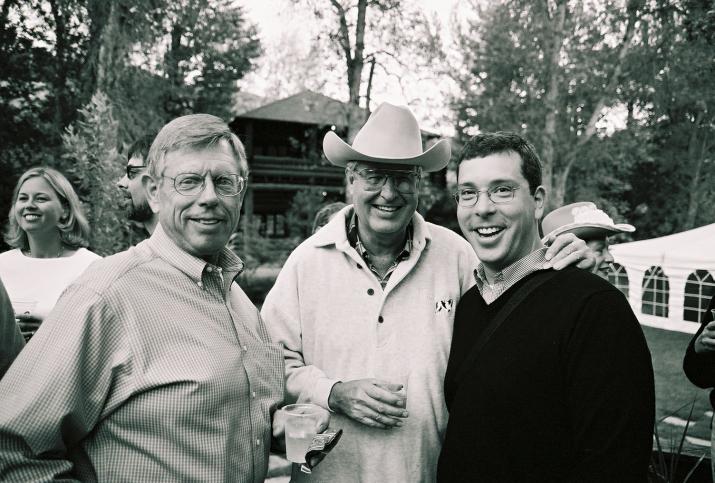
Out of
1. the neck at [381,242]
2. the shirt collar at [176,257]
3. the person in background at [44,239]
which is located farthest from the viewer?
the person in background at [44,239]

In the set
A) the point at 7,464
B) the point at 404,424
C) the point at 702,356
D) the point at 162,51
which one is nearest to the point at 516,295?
the point at 404,424

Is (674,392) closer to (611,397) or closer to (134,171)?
(611,397)

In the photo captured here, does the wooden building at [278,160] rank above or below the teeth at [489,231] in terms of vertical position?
above

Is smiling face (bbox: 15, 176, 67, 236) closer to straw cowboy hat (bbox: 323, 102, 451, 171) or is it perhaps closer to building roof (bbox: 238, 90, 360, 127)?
straw cowboy hat (bbox: 323, 102, 451, 171)

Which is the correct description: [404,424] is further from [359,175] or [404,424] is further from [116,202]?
[116,202]

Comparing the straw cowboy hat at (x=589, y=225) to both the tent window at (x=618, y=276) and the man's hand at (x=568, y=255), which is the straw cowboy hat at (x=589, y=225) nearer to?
the man's hand at (x=568, y=255)

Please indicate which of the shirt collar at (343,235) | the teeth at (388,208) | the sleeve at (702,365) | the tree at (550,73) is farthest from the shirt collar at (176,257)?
the tree at (550,73)

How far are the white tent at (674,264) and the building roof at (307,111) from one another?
9.89 meters

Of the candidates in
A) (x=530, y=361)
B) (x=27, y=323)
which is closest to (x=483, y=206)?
(x=530, y=361)

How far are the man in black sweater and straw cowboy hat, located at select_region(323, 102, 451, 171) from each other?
0.46m

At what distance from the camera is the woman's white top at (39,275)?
3711 millimetres

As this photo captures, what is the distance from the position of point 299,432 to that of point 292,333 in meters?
0.77

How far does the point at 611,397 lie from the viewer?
5.69 ft

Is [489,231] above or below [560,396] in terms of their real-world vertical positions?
above
